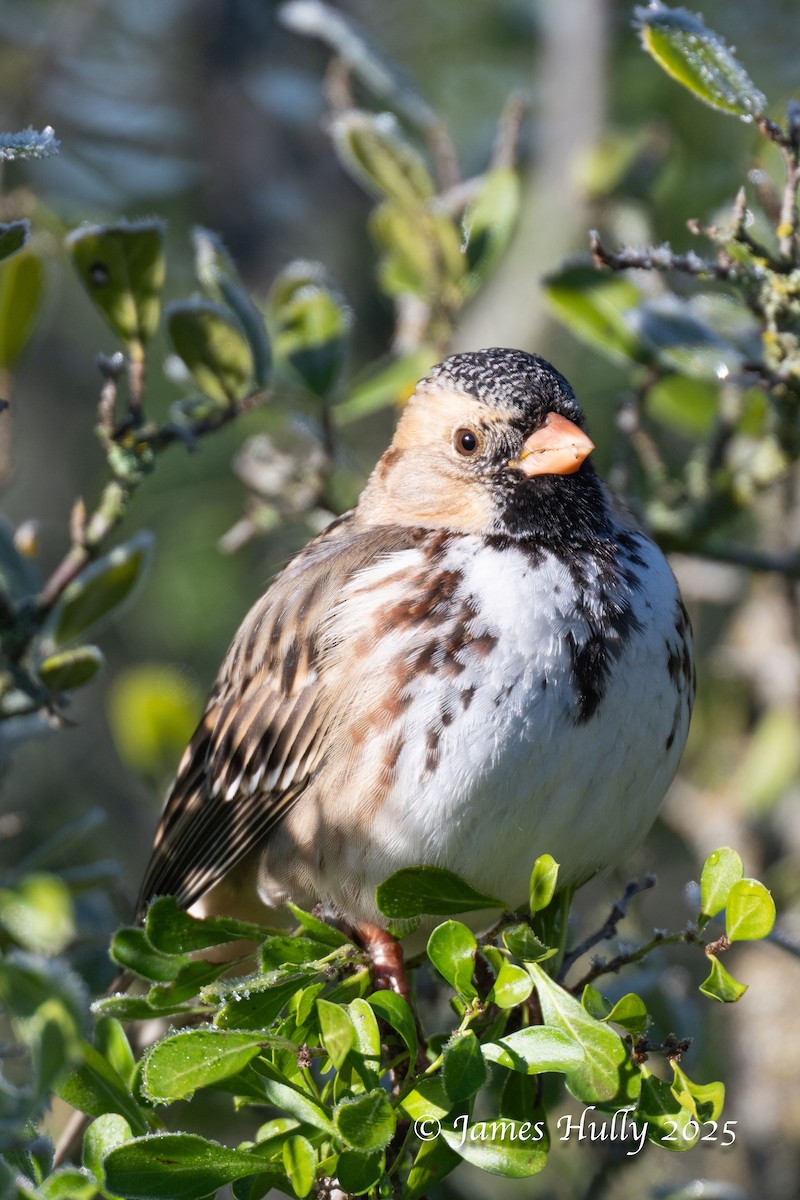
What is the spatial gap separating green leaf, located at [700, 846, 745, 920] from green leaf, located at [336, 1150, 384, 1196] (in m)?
0.63

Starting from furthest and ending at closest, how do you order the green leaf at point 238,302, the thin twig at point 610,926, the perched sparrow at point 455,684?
the green leaf at point 238,302
the perched sparrow at point 455,684
the thin twig at point 610,926

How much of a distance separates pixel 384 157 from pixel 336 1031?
7.54 ft

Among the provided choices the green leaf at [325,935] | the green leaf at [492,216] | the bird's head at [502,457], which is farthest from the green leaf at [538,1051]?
the green leaf at [492,216]

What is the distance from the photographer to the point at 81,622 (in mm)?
3023

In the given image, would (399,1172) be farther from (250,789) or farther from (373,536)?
(373,536)

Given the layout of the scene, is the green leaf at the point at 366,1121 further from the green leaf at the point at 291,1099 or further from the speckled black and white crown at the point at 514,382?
the speckled black and white crown at the point at 514,382

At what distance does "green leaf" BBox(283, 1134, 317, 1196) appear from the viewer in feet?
6.57

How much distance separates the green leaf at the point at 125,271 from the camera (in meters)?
2.86

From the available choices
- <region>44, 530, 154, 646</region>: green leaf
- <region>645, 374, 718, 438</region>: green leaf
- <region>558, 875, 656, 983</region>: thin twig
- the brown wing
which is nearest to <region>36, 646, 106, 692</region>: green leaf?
<region>44, 530, 154, 646</region>: green leaf

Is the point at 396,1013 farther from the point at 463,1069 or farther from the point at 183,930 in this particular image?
the point at 183,930

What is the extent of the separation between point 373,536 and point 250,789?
2.06ft

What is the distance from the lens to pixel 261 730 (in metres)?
3.10

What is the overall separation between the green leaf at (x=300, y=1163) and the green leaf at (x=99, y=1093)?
0.93 feet

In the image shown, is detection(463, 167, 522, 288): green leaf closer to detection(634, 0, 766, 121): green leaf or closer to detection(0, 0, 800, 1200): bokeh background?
detection(0, 0, 800, 1200): bokeh background
